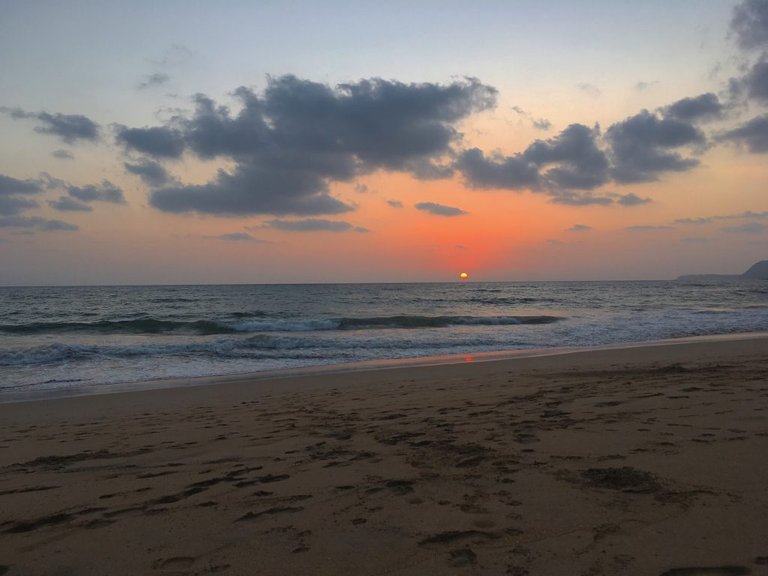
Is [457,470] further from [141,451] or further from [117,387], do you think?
[117,387]

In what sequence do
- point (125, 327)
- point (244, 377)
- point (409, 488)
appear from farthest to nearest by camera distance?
1. point (125, 327)
2. point (244, 377)
3. point (409, 488)

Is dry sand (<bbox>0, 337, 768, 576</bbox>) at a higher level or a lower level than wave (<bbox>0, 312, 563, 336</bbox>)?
higher

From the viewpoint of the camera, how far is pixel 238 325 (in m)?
30.8

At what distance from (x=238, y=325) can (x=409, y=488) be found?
1122 inches

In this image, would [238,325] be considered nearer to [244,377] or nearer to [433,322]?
[433,322]

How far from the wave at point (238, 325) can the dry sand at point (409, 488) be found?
2192cm

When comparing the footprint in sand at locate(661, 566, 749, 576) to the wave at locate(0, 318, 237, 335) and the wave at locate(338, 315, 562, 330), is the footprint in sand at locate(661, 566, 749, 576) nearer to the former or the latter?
the wave at locate(338, 315, 562, 330)

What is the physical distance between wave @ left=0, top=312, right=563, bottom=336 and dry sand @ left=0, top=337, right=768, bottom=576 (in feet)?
71.9

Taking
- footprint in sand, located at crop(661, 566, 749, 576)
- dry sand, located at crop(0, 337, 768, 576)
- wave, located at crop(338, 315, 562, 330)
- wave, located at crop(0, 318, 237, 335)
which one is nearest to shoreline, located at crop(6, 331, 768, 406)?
dry sand, located at crop(0, 337, 768, 576)

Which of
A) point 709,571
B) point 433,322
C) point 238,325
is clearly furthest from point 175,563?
point 433,322

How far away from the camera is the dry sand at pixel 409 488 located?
2799 mm

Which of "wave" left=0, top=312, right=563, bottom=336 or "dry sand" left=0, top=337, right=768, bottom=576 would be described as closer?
"dry sand" left=0, top=337, right=768, bottom=576

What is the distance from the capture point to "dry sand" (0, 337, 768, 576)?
280cm

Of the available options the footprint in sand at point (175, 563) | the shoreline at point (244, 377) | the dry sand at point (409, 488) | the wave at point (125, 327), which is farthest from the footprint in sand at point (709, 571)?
the wave at point (125, 327)
